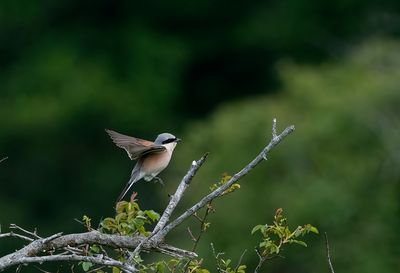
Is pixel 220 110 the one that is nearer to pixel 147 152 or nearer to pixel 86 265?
pixel 147 152

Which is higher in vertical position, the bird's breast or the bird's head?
the bird's head

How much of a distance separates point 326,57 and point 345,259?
426 inches

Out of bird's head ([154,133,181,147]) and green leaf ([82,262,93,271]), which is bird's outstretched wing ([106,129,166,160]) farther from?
green leaf ([82,262,93,271])

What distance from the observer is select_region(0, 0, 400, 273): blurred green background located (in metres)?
16.8

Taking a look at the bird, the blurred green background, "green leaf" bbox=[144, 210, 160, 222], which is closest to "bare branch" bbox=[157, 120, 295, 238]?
"green leaf" bbox=[144, 210, 160, 222]

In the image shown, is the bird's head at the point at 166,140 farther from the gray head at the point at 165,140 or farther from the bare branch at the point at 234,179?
the bare branch at the point at 234,179

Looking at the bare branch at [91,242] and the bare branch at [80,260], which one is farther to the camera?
the bare branch at [91,242]

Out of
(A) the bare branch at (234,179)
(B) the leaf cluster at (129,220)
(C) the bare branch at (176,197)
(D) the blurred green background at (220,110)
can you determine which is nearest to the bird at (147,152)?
(B) the leaf cluster at (129,220)

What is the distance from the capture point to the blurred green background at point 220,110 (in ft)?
55.0

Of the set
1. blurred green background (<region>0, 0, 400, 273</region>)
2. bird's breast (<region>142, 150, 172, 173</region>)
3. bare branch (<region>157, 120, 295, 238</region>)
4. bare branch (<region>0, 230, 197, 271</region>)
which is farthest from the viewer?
blurred green background (<region>0, 0, 400, 273</region>)

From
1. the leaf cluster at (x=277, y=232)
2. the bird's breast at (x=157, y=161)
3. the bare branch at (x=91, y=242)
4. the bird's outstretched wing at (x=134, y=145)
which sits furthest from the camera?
the bird's breast at (x=157, y=161)

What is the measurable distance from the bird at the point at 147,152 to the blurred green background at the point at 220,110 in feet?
29.9

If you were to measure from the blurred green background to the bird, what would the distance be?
910cm

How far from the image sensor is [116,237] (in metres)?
5.54
